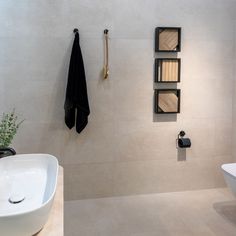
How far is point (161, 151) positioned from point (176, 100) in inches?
23.7

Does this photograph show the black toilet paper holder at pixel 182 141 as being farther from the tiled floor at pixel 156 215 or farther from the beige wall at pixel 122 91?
the tiled floor at pixel 156 215

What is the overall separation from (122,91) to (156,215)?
131 cm

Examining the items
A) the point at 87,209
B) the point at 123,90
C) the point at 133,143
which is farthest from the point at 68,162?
the point at 123,90

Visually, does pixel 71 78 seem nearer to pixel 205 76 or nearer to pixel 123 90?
pixel 123 90

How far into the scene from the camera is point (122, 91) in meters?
2.96

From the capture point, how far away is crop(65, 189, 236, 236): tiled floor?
239cm

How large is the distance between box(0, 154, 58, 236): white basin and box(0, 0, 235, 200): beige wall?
1.41 m

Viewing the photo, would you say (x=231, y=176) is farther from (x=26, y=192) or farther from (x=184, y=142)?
(x=26, y=192)

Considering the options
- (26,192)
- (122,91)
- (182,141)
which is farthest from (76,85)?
(26,192)

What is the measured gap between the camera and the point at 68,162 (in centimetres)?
294

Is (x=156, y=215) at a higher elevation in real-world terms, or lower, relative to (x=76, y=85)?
lower

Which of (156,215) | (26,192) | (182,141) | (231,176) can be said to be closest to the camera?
(26,192)

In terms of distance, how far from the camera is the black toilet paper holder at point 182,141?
3.05 meters

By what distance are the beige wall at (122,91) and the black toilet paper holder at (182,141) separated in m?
0.08
